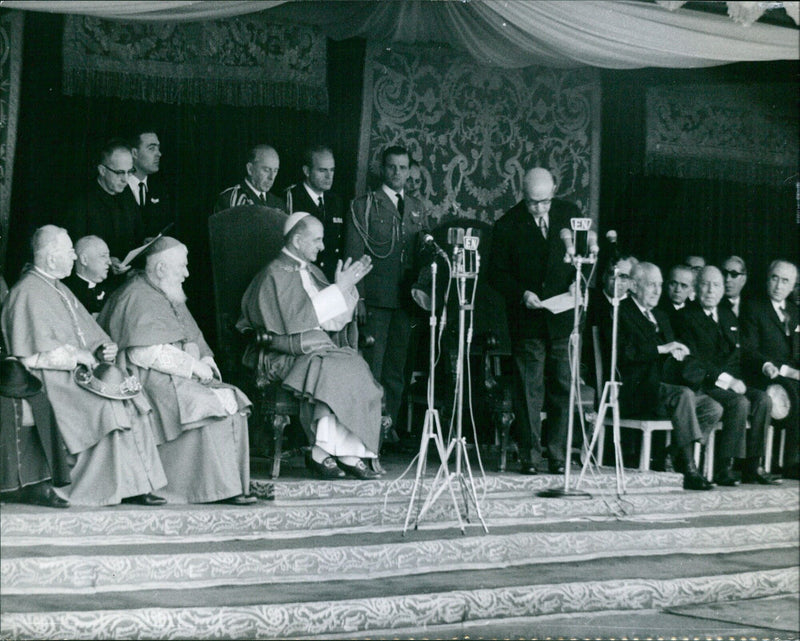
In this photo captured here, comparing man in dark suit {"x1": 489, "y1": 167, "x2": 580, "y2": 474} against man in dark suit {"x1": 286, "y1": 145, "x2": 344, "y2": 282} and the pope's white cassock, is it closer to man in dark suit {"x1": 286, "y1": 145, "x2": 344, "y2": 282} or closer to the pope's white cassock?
man in dark suit {"x1": 286, "y1": 145, "x2": 344, "y2": 282}

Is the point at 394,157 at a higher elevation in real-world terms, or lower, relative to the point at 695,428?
higher

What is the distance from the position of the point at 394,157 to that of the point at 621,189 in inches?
91.3

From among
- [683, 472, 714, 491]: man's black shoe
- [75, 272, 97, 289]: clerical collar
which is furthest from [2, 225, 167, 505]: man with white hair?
[683, 472, 714, 491]: man's black shoe

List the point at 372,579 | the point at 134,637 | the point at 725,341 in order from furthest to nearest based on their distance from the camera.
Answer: the point at 725,341
the point at 372,579
the point at 134,637

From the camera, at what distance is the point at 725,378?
823 cm

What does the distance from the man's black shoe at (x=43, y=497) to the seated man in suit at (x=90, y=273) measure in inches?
49.3

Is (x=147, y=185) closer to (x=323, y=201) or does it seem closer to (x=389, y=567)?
(x=323, y=201)

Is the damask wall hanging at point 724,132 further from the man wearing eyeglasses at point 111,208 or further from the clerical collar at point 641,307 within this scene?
the man wearing eyeglasses at point 111,208

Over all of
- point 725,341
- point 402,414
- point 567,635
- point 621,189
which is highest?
point 621,189

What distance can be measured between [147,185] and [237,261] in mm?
727

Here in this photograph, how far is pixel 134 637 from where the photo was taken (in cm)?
478

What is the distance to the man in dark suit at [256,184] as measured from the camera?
7469 millimetres

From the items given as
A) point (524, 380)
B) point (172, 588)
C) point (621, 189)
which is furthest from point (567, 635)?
point (621, 189)

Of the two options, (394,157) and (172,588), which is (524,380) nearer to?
(394,157)
